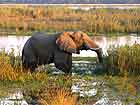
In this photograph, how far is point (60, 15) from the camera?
140 ft

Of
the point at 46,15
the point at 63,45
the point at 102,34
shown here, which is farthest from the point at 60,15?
the point at 63,45

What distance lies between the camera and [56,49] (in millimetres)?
15219

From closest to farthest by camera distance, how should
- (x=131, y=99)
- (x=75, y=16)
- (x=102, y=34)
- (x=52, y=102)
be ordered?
(x=52, y=102)
(x=131, y=99)
(x=102, y=34)
(x=75, y=16)

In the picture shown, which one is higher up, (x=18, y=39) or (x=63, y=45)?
(x=63, y=45)

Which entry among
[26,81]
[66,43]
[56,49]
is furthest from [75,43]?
[26,81]

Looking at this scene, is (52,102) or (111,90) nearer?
(52,102)

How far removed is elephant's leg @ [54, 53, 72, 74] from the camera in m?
15.0

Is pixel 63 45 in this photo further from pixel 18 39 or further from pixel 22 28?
pixel 22 28

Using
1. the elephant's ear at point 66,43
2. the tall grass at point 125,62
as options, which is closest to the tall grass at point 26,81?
the elephant's ear at point 66,43

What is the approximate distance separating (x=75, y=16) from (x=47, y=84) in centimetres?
2877

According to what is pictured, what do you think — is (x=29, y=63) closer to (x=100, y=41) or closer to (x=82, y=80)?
(x=82, y=80)

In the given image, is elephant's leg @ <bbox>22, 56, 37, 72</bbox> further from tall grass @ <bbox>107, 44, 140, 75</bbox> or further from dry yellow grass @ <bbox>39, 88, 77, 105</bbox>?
dry yellow grass @ <bbox>39, 88, 77, 105</bbox>

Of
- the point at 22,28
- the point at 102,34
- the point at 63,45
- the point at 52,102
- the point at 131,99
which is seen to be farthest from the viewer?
the point at 22,28

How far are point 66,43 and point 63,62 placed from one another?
57cm
